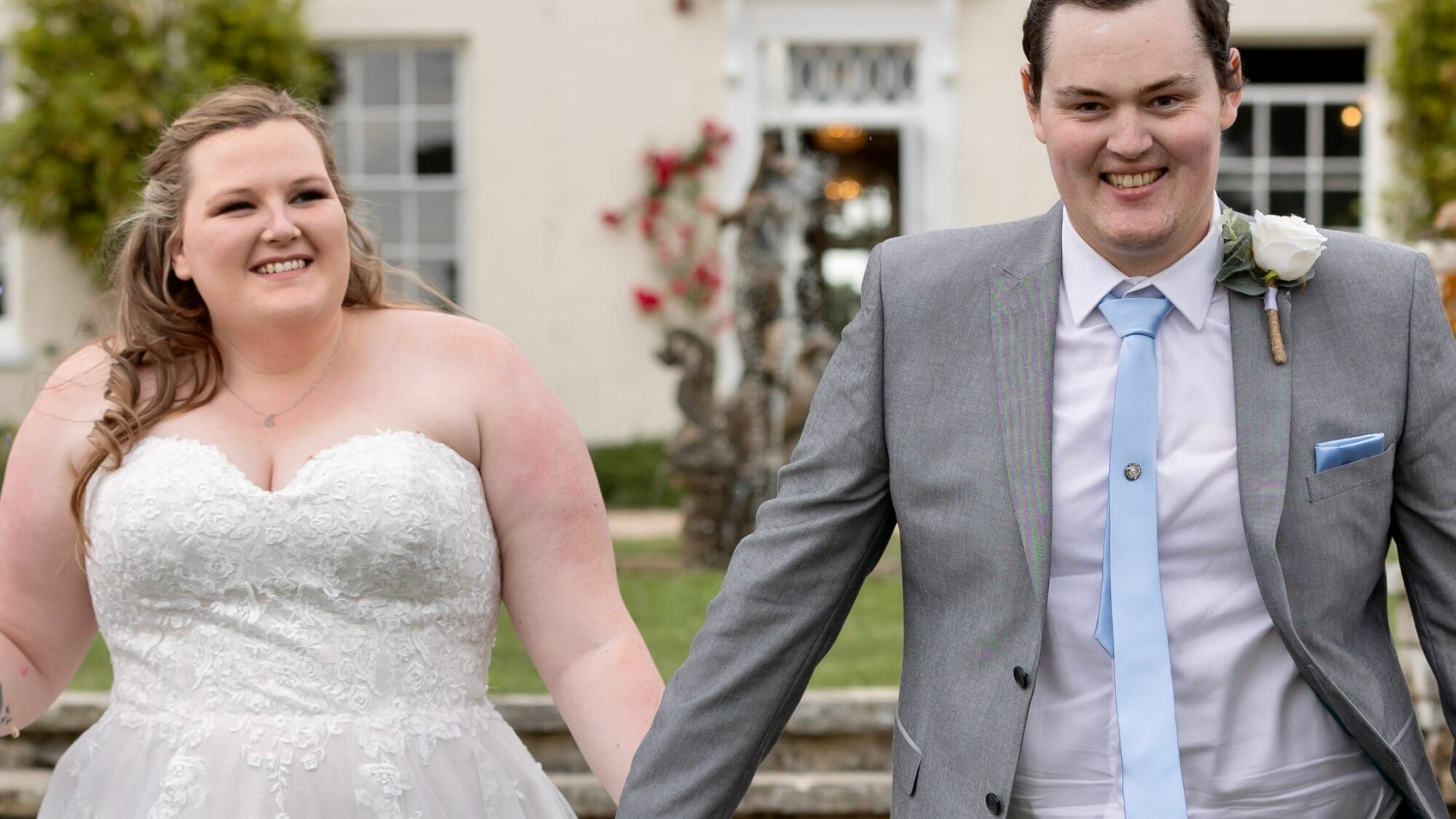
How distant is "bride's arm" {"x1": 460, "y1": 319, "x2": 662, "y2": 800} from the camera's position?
3107mm

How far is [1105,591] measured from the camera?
2320 millimetres

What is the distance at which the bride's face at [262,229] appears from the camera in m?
2.98

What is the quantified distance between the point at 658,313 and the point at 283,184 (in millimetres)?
9955

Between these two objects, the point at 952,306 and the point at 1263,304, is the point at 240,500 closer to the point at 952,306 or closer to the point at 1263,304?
the point at 952,306

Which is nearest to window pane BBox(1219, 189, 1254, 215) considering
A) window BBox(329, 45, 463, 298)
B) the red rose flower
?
the red rose flower

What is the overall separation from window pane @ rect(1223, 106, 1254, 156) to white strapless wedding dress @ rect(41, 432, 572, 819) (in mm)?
11459

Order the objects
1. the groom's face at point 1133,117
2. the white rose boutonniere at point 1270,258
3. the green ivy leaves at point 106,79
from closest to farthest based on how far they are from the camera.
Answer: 1. the groom's face at point 1133,117
2. the white rose boutonniere at point 1270,258
3. the green ivy leaves at point 106,79

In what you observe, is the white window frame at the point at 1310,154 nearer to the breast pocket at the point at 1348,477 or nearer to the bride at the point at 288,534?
the bride at the point at 288,534

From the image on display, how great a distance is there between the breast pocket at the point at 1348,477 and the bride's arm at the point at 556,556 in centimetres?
125

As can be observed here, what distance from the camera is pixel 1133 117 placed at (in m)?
2.27

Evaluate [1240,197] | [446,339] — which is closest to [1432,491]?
[446,339]

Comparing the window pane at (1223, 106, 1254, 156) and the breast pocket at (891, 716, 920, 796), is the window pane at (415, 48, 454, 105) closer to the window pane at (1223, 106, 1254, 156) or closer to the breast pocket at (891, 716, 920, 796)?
the window pane at (1223, 106, 1254, 156)

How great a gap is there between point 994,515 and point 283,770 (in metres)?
1.33

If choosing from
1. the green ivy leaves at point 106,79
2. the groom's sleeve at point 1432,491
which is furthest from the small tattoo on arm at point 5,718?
the green ivy leaves at point 106,79
